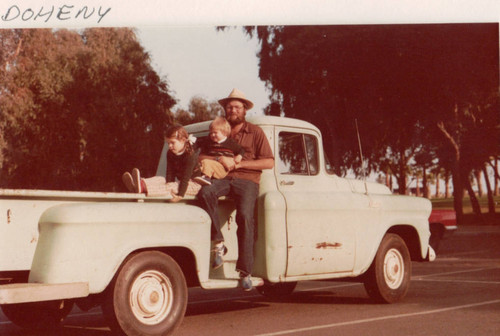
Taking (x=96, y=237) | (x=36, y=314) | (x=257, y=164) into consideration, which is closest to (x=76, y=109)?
(x=36, y=314)

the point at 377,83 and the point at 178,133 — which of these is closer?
the point at 178,133

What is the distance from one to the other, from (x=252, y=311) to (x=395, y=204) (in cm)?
224

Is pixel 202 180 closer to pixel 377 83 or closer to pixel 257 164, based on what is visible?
pixel 257 164

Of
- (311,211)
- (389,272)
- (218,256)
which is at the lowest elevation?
(389,272)

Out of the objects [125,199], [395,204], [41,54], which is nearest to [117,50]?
[41,54]

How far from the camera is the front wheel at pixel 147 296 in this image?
688 centimetres

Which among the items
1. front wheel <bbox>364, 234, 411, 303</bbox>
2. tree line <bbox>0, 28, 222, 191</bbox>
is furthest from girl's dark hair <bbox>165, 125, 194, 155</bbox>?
tree line <bbox>0, 28, 222, 191</bbox>

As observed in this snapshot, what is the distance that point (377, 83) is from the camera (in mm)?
20062

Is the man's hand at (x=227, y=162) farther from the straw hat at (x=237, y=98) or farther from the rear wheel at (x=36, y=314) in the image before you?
the rear wheel at (x=36, y=314)

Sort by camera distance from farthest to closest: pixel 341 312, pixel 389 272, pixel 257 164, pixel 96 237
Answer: pixel 389 272, pixel 341 312, pixel 257 164, pixel 96 237

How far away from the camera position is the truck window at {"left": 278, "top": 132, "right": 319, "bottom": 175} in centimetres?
914

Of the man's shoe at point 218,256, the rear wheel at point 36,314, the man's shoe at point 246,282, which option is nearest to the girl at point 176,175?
the man's shoe at point 218,256

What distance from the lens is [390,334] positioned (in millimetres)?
7410

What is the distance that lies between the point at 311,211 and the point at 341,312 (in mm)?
1260
